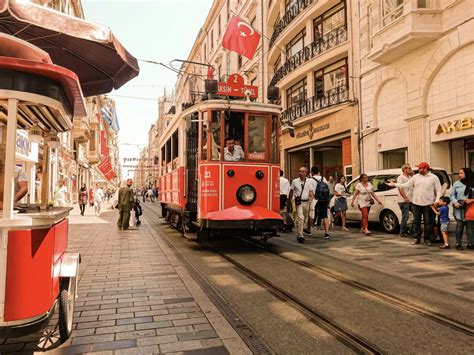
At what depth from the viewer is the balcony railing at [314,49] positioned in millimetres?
20166

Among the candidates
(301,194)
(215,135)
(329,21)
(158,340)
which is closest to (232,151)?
(215,135)

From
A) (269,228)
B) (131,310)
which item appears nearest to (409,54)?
(269,228)

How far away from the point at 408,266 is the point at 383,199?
5.33 m

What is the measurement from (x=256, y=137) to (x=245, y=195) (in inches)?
53.9

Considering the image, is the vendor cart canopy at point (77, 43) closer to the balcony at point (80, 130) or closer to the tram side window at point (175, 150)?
the tram side window at point (175, 150)

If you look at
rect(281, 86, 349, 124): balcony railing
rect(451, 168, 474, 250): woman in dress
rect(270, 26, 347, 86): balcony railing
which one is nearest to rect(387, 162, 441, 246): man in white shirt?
rect(451, 168, 474, 250): woman in dress

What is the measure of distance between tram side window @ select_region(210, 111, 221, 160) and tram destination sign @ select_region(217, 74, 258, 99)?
69 cm

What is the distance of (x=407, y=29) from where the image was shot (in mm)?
14562

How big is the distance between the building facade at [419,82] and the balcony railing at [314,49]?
81.3 inches

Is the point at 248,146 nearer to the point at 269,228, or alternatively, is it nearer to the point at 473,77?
the point at 269,228

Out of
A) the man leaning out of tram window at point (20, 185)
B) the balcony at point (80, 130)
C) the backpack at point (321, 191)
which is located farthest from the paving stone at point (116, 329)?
the balcony at point (80, 130)

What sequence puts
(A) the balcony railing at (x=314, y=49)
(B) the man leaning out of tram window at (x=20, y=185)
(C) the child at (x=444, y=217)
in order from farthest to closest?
(A) the balcony railing at (x=314, y=49) → (C) the child at (x=444, y=217) → (B) the man leaning out of tram window at (x=20, y=185)

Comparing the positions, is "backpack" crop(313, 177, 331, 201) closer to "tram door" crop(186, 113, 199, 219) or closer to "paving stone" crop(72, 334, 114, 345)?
"tram door" crop(186, 113, 199, 219)

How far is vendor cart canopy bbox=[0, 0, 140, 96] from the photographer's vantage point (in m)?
3.70
